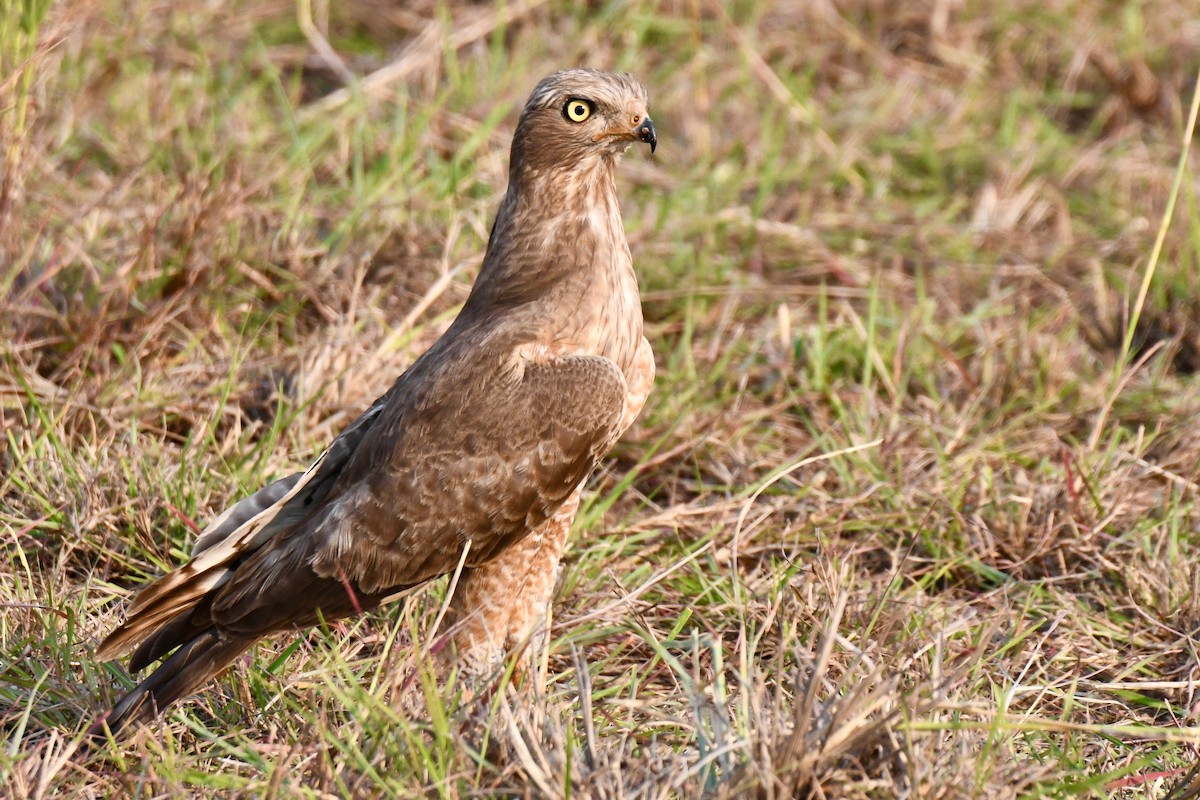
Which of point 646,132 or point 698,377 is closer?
point 646,132

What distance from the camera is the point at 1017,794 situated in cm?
299

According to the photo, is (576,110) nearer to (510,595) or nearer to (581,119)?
(581,119)

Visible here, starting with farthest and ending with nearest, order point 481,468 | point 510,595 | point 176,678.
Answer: point 510,595 → point 481,468 → point 176,678

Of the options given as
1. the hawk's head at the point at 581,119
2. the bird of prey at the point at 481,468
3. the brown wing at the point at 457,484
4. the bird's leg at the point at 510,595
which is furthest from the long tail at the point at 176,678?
the hawk's head at the point at 581,119

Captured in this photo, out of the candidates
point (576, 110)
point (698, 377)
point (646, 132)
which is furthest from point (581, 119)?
point (698, 377)

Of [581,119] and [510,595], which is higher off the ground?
[581,119]

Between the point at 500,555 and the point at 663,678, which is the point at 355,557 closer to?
the point at 500,555

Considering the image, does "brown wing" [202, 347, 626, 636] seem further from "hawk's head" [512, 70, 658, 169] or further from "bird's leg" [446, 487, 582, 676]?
"hawk's head" [512, 70, 658, 169]

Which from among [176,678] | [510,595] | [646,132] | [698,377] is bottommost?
[698,377]

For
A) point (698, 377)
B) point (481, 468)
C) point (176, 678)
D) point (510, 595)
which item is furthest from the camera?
point (698, 377)

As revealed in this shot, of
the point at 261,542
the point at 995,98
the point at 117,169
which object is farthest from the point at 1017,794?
the point at 995,98

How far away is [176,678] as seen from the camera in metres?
3.42

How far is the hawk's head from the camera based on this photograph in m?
3.83

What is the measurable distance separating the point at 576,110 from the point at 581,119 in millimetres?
27
